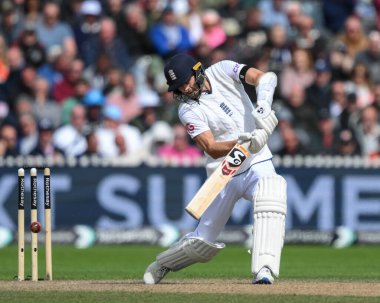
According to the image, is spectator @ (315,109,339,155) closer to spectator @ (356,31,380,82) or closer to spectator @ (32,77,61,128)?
spectator @ (356,31,380,82)

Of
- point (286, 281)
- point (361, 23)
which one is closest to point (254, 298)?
point (286, 281)

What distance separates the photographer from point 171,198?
14812 millimetres

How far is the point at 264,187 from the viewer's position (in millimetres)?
8562

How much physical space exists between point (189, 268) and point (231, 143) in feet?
11.8

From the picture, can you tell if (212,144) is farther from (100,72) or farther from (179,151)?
(100,72)

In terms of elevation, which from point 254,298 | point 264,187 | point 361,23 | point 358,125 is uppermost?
point 361,23

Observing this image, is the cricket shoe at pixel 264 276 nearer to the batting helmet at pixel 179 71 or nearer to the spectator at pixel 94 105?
the batting helmet at pixel 179 71

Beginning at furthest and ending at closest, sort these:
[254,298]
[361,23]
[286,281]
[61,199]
→ [361,23]
[61,199]
[286,281]
[254,298]

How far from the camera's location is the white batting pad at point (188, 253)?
8945 mm

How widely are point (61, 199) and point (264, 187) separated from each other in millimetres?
6523

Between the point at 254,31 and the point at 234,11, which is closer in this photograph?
the point at 254,31

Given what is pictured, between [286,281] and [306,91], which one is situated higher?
[306,91]

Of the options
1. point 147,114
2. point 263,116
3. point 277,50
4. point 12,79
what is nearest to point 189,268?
point 263,116

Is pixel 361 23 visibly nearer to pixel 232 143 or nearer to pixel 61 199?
pixel 61 199
